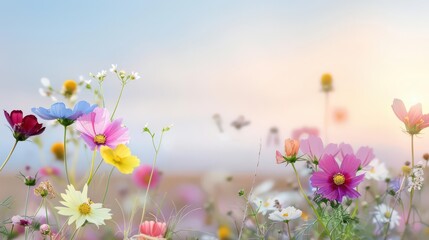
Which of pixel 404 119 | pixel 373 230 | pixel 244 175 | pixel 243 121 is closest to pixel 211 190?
pixel 243 121

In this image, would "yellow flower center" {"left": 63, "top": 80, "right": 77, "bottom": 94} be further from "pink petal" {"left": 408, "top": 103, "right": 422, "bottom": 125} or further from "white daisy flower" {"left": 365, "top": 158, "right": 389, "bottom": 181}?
"pink petal" {"left": 408, "top": 103, "right": 422, "bottom": 125}

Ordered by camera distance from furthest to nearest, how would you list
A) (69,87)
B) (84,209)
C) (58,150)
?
(58,150)
(69,87)
(84,209)

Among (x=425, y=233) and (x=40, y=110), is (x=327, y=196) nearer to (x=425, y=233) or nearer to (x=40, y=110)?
(x=40, y=110)

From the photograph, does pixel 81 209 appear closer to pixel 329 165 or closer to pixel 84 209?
pixel 84 209

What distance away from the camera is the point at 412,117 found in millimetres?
1306

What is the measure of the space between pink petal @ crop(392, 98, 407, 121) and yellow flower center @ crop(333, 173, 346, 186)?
0.20 metres

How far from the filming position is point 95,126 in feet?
3.91

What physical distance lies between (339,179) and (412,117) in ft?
0.72

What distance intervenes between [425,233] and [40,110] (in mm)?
1392

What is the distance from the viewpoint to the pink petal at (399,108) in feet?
4.29

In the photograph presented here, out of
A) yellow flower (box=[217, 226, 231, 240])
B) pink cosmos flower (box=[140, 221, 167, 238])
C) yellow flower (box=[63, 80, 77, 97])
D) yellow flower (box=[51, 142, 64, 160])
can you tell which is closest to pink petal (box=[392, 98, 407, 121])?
pink cosmos flower (box=[140, 221, 167, 238])

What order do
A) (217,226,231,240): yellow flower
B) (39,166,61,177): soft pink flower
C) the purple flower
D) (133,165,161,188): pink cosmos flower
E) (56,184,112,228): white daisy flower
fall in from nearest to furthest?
(56,184,112,228): white daisy flower
the purple flower
(217,226,231,240): yellow flower
(133,165,161,188): pink cosmos flower
(39,166,61,177): soft pink flower

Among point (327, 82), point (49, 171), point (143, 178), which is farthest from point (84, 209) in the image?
point (327, 82)

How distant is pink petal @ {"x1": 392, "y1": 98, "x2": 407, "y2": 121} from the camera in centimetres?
131
